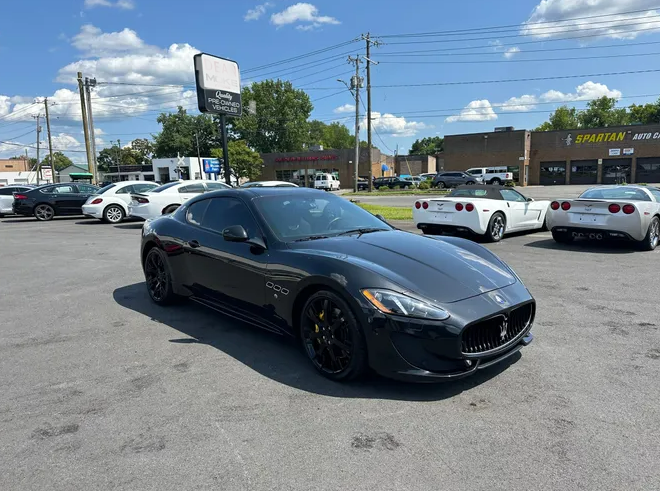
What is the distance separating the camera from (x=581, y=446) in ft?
8.70

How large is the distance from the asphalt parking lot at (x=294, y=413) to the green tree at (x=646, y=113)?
9743cm

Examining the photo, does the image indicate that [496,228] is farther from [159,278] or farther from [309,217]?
[159,278]

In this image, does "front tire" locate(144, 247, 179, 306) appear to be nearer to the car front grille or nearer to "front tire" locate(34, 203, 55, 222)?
the car front grille

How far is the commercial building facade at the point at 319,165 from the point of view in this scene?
63.6 meters

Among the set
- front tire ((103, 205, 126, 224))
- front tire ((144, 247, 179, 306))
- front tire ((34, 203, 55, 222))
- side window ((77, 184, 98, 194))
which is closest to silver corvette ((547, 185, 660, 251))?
front tire ((144, 247, 179, 306))

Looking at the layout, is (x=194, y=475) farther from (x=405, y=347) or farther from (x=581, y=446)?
(x=581, y=446)

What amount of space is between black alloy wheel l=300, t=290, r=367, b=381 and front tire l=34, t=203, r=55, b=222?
19451mm

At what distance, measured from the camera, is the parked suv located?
43.8 meters

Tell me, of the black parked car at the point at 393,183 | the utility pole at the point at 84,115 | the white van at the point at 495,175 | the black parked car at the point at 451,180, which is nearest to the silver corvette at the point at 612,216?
the utility pole at the point at 84,115

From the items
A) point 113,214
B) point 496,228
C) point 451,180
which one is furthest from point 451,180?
point 496,228

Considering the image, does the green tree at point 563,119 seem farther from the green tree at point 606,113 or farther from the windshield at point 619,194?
the windshield at point 619,194

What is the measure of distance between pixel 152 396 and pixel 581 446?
2.84m

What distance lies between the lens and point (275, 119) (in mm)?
86562

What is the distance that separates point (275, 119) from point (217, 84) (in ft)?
235
